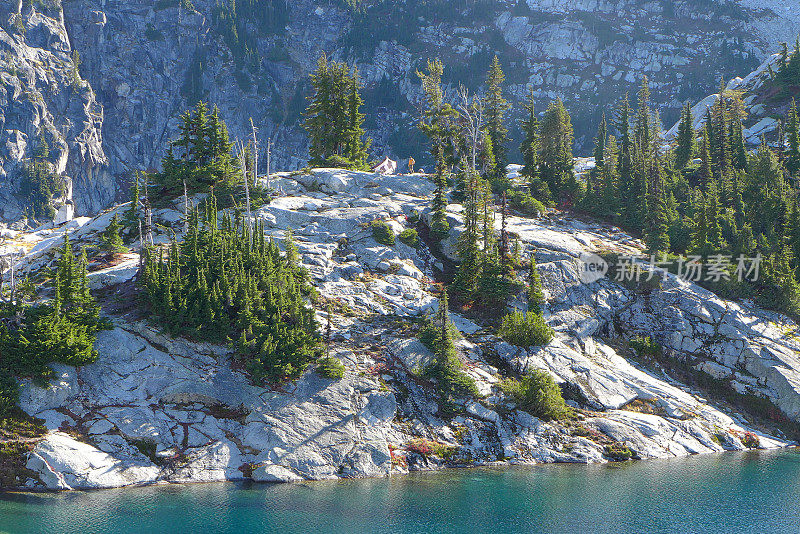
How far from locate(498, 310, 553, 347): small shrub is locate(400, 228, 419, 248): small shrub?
47.8ft

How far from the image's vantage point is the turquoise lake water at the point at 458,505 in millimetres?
31125

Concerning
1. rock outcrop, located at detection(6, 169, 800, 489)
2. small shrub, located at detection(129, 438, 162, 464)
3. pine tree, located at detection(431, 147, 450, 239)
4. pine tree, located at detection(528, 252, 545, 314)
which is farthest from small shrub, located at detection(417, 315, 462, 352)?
small shrub, located at detection(129, 438, 162, 464)

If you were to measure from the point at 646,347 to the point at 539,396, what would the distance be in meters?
15.8

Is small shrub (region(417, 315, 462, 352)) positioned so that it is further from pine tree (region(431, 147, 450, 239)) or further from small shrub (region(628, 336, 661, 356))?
small shrub (region(628, 336, 661, 356))

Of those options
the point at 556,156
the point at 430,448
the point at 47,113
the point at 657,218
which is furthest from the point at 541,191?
the point at 47,113

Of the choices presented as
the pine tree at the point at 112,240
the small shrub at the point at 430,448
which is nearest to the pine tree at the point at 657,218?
the small shrub at the point at 430,448

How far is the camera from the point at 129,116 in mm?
195375

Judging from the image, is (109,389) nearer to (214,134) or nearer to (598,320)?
(214,134)

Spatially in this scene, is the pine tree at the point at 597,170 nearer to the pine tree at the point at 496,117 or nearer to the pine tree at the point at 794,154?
the pine tree at the point at 496,117

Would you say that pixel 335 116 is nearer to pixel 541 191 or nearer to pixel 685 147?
pixel 541 191

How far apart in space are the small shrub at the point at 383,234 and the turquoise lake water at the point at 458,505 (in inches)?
993

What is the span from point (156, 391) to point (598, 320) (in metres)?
36.9

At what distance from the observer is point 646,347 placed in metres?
53.8

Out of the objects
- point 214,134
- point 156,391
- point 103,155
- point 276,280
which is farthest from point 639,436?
point 103,155
